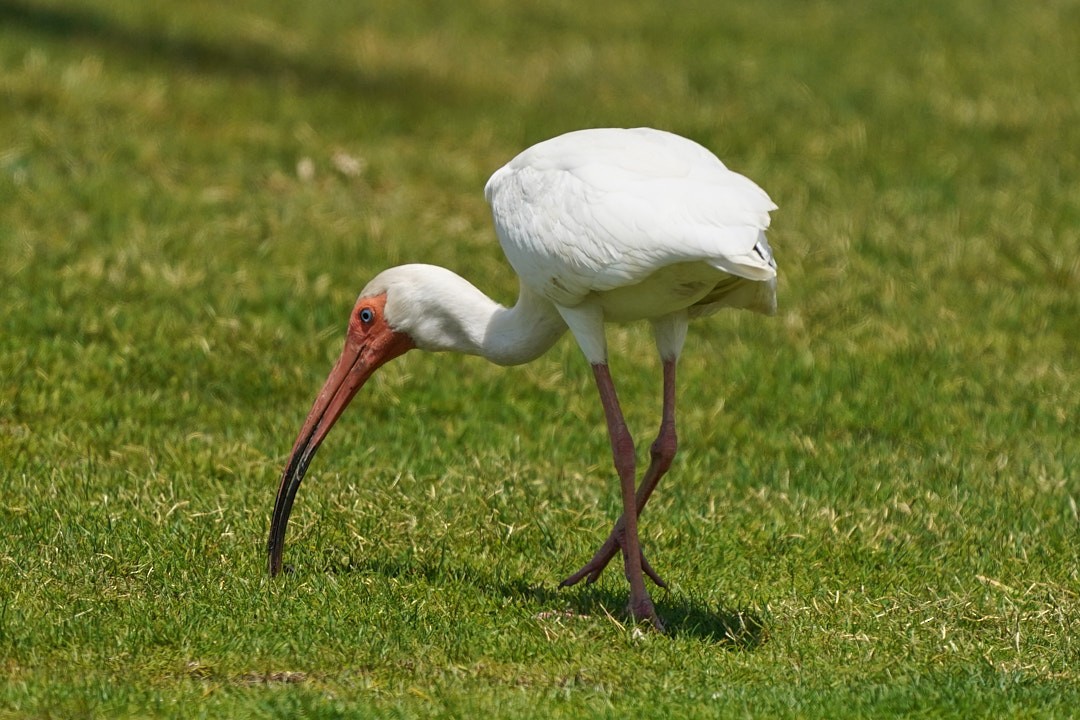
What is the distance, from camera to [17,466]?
288 inches

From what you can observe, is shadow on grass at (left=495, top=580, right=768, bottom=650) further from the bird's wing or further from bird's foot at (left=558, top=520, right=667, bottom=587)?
the bird's wing

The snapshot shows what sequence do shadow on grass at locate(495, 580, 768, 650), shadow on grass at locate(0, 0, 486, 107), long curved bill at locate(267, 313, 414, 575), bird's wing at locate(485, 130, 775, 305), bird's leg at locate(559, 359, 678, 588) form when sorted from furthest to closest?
shadow on grass at locate(0, 0, 486, 107) → long curved bill at locate(267, 313, 414, 575) → bird's leg at locate(559, 359, 678, 588) → shadow on grass at locate(495, 580, 768, 650) → bird's wing at locate(485, 130, 775, 305)

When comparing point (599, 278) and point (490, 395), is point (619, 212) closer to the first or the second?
point (599, 278)

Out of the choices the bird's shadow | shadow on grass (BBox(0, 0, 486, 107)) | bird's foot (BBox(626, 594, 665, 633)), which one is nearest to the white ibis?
bird's foot (BBox(626, 594, 665, 633))

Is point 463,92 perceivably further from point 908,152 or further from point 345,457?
point 345,457

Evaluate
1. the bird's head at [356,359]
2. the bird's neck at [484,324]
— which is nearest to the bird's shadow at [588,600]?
the bird's head at [356,359]

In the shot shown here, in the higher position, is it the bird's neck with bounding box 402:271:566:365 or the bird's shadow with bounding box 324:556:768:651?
the bird's neck with bounding box 402:271:566:365

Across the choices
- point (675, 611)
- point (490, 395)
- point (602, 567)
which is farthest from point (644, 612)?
point (490, 395)

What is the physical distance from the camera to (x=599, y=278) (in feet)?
18.6

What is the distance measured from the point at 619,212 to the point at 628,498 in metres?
1.11

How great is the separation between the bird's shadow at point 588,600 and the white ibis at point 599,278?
0.12 meters

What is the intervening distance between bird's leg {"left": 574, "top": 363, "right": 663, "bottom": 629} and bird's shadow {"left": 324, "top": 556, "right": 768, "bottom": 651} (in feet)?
0.38

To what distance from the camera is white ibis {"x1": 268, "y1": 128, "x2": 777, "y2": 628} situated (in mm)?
5512

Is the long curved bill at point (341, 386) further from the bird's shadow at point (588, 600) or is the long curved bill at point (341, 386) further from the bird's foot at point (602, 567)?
the bird's foot at point (602, 567)
